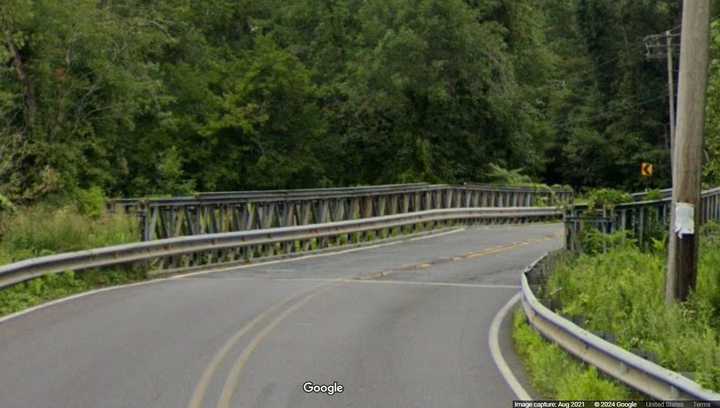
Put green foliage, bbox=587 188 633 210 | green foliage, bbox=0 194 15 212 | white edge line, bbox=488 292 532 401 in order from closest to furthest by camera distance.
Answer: white edge line, bbox=488 292 532 401, green foliage, bbox=0 194 15 212, green foliage, bbox=587 188 633 210

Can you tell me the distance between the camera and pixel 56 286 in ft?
62.3

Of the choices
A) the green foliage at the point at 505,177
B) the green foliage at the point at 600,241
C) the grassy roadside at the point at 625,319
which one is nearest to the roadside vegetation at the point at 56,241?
the grassy roadside at the point at 625,319

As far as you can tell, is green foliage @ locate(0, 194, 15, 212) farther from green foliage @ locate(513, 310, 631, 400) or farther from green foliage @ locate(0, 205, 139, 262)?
green foliage @ locate(513, 310, 631, 400)

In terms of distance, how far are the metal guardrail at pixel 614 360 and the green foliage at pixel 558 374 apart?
0.36 feet

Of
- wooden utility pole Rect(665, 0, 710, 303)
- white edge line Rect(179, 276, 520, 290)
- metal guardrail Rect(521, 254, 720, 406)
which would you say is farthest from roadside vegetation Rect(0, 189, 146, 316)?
wooden utility pole Rect(665, 0, 710, 303)

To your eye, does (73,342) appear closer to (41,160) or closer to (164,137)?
(41,160)

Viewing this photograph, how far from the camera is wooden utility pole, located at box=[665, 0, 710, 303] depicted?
14492mm

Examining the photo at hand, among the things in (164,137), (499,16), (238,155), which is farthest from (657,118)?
(164,137)

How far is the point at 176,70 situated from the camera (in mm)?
56156

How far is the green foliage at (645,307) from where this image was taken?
11.3m

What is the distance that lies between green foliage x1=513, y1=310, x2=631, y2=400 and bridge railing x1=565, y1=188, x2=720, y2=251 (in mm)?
7900

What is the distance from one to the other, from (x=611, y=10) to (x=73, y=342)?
6097 centimetres

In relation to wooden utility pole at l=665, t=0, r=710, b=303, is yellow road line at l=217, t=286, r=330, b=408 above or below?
below

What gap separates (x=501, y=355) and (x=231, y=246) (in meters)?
12.4
